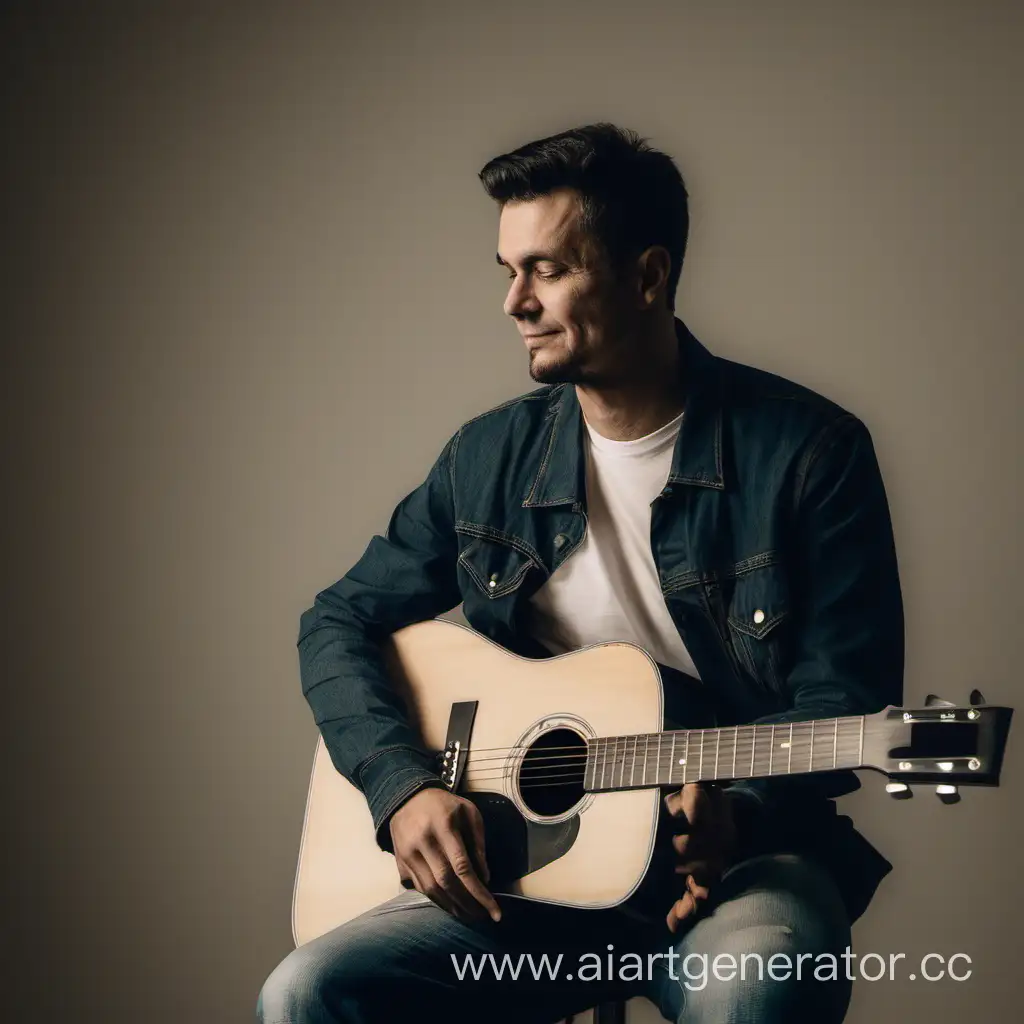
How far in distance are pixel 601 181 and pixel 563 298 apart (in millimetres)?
174

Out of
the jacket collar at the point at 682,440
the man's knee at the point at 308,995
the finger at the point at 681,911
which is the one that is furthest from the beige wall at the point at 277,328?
the man's knee at the point at 308,995

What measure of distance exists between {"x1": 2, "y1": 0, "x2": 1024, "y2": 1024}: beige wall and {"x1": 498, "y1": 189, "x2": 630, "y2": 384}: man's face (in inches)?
27.2

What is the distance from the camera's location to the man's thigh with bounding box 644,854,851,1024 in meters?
1.38

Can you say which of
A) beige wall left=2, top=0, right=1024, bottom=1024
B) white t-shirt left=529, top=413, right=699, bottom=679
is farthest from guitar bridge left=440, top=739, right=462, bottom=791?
beige wall left=2, top=0, right=1024, bottom=1024

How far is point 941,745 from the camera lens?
1.34 m

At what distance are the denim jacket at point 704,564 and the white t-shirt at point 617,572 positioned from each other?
0.10 ft

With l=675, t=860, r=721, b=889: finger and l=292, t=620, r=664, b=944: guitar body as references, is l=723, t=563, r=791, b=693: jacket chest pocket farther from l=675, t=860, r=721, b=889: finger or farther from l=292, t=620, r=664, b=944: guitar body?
l=675, t=860, r=721, b=889: finger

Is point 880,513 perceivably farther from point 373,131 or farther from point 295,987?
point 373,131

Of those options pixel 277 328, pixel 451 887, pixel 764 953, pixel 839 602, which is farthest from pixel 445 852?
pixel 277 328

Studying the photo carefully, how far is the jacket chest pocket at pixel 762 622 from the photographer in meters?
1.68

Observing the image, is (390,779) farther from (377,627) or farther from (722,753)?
(722,753)

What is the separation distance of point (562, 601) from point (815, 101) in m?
1.16

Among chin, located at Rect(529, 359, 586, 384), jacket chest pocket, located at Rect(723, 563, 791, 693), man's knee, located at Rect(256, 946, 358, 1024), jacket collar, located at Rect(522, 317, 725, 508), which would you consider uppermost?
chin, located at Rect(529, 359, 586, 384)

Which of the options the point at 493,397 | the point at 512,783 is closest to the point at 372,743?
the point at 512,783
